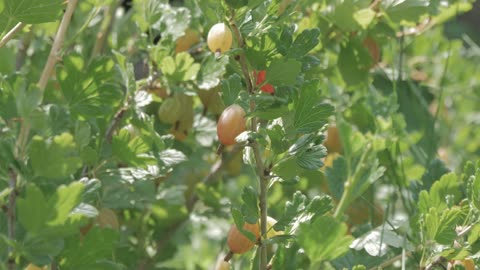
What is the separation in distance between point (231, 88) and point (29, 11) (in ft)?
0.62

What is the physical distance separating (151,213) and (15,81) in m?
0.56

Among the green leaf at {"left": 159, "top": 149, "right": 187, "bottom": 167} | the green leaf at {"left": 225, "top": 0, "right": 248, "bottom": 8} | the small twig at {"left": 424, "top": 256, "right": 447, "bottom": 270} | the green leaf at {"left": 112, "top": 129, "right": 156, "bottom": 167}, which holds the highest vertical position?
the green leaf at {"left": 225, "top": 0, "right": 248, "bottom": 8}

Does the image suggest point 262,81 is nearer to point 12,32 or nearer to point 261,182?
point 261,182

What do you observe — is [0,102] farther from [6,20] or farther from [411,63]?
[411,63]

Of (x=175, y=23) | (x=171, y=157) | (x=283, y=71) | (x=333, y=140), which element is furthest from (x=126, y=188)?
(x=333, y=140)

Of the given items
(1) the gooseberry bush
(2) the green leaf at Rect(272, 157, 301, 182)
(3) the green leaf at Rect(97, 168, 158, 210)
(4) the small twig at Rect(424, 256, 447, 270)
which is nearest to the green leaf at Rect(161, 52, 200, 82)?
(1) the gooseberry bush

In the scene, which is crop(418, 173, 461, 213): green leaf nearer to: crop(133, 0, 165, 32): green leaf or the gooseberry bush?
the gooseberry bush

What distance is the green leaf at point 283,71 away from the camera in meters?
0.66

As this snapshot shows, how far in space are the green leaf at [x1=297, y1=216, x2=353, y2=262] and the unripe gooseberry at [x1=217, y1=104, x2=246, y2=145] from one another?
141mm

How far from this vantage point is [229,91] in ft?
2.20

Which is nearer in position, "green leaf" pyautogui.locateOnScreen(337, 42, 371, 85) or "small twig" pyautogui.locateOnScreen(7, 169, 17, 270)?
"small twig" pyautogui.locateOnScreen(7, 169, 17, 270)

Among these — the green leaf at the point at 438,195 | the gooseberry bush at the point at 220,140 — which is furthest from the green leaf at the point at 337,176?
the green leaf at the point at 438,195

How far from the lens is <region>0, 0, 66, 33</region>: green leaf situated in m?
0.67

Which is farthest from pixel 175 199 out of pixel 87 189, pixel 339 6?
pixel 87 189
